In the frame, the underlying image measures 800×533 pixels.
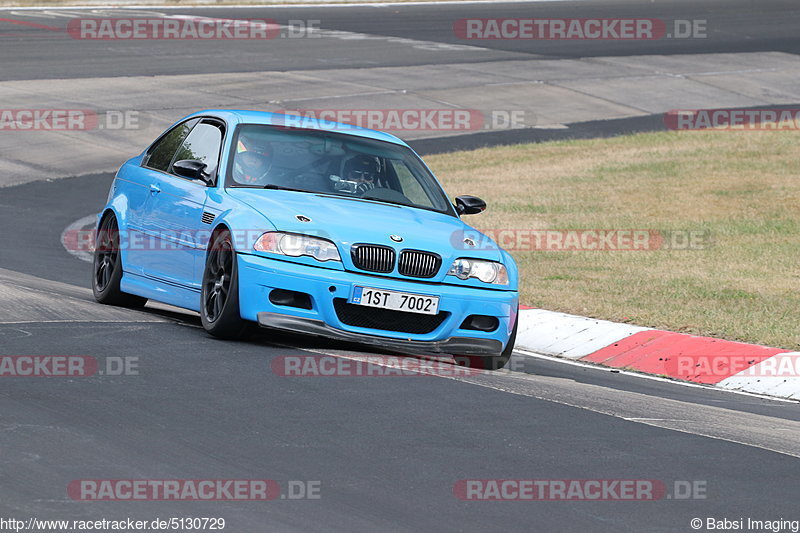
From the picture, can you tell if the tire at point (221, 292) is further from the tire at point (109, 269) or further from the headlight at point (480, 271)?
the tire at point (109, 269)

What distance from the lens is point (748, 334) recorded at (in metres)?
11.2

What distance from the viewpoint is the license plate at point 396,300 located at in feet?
28.9

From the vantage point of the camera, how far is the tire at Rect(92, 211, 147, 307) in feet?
35.6

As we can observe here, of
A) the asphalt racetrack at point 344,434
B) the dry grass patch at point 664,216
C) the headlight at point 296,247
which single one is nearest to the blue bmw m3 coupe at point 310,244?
the headlight at point 296,247

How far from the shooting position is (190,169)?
976 cm

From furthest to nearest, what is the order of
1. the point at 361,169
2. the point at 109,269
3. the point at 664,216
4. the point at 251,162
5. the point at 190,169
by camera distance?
the point at 664,216
the point at 109,269
the point at 361,169
the point at 251,162
the point at 190,169

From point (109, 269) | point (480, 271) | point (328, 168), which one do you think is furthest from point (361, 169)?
point (109, 269)

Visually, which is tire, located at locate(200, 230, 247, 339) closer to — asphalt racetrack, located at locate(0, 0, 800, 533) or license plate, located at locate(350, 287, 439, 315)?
asphalt racetrack, located at locate(0, 0, 800, 533)

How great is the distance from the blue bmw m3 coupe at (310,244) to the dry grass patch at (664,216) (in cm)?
282

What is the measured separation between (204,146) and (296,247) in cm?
193

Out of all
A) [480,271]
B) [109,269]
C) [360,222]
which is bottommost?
[109,269]

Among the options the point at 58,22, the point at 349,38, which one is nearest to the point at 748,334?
the point at 349,38

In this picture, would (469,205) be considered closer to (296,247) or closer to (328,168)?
(328,168)

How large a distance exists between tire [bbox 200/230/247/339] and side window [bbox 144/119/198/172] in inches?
67.2
